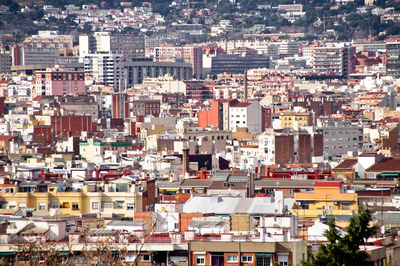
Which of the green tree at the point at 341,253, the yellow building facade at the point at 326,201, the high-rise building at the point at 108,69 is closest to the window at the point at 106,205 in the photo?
the yellow building facade at the point at 326,201

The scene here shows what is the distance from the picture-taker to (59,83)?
14162cm

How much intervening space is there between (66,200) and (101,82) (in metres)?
129

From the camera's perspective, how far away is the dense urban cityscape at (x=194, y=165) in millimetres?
28297

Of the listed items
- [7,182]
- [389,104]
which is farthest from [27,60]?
[7,182]

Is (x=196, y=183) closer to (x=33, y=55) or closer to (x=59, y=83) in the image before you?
(x=59, y=83)

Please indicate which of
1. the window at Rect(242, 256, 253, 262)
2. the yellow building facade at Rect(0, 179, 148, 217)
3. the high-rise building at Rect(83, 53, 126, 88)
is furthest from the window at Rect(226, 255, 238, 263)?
the high-rise building at Rect(83, 53, 126, 88)

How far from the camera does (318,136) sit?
89.2 metres

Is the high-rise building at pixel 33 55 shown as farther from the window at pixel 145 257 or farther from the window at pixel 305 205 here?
the window at pixel 145 257

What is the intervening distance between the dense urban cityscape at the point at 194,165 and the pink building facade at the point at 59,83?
183 mm

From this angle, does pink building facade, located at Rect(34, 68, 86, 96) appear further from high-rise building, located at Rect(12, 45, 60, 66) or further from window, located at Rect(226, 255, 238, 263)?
window, located at Rect(226, 255, 238, 263)

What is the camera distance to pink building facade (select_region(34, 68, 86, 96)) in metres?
141

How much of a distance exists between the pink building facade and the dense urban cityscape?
183 millimetres

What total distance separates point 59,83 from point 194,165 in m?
70.2

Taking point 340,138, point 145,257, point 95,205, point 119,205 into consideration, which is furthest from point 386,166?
point 340,138
